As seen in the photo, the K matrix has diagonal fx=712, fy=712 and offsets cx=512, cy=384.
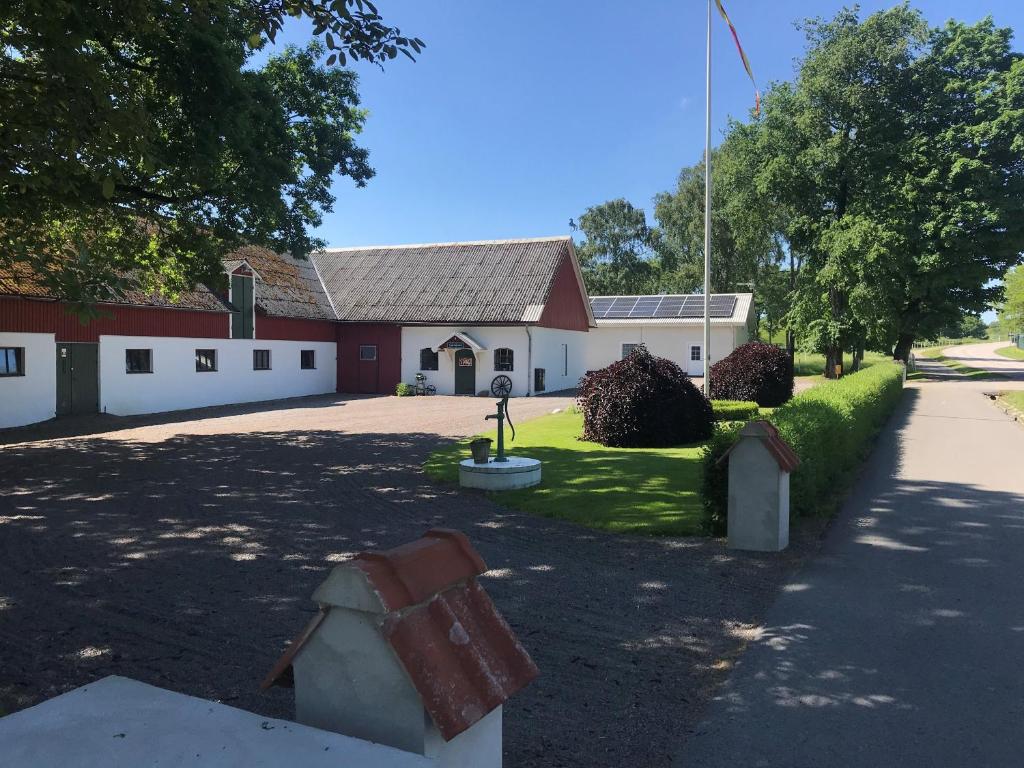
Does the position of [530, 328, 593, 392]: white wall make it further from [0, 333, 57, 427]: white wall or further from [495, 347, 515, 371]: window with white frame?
[0, 333, 57, 427]: white wall

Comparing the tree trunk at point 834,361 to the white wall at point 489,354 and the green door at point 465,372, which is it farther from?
the green door at point 465,372

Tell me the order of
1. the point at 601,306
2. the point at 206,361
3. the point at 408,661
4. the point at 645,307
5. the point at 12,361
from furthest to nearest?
the point at 601,306, the point at 645,307, the point at 206,361, the point at 12,361, the point at 408,661

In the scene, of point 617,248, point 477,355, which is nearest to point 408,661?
point 477,355

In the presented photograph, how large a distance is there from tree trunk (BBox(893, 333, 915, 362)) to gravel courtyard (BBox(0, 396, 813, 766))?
34.1 meters

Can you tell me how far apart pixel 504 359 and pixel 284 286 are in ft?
32.7

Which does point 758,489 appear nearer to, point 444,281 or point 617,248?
point 444,281

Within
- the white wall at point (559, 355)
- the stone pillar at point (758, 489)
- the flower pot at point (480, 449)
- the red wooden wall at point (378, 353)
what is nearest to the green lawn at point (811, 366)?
the white wall at point (559, 355)

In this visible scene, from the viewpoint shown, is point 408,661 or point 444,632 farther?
point 444,632

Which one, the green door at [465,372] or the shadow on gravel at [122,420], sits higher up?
the green door at [465,372]

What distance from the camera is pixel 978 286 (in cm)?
3550

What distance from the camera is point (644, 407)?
50.0 feet

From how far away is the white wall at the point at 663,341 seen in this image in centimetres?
3984

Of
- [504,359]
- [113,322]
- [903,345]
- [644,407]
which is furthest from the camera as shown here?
[903,345]

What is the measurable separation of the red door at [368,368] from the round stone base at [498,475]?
21.6 m
